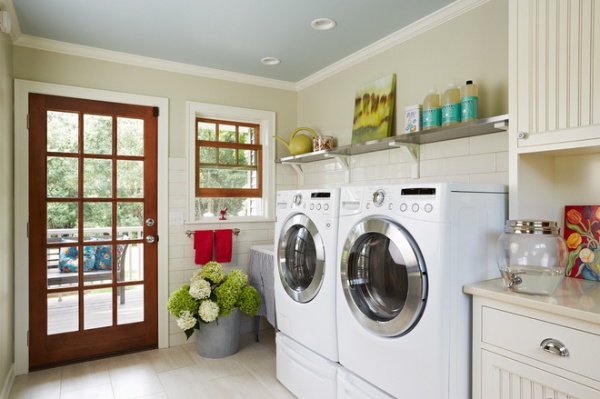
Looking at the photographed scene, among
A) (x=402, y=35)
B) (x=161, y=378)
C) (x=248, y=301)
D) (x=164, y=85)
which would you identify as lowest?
(x=161, y=378)

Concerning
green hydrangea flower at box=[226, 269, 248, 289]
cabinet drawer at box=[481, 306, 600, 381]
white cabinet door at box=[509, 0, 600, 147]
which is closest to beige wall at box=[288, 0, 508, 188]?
white cabinet door at box=[509, 0, 600, 147]

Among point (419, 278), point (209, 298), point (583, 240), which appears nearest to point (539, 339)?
point (419, 278)

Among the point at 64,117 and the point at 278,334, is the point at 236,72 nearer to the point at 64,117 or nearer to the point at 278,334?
the point at 64,117

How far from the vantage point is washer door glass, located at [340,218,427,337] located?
1.59m

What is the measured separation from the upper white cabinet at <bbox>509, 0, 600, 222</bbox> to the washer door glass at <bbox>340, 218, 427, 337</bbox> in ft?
1.71

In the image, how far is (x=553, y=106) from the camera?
1506mm

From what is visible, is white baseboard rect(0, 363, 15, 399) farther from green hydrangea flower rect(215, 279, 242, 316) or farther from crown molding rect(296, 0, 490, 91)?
crown molding rect(296, 0, 490, 91)

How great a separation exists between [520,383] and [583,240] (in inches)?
28.2

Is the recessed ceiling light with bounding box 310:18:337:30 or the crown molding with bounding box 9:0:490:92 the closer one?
the crown molding with bounding box 9:0:490:92

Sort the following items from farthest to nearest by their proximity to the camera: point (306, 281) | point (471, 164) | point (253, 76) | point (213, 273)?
point (253, 76) < point (213, 273) < point (306, 281) < point (471, 164)

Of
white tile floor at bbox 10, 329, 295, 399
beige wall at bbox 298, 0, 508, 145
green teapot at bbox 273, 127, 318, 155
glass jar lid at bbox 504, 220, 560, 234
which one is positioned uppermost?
beige wall at bbox 298, 0, 508, 145

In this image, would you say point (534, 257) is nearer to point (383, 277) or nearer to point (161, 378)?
point (383, 277)

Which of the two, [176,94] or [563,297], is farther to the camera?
[176,94]

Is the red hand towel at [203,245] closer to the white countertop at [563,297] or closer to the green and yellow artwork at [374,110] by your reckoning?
the green and yellow artwork at [374,110]
